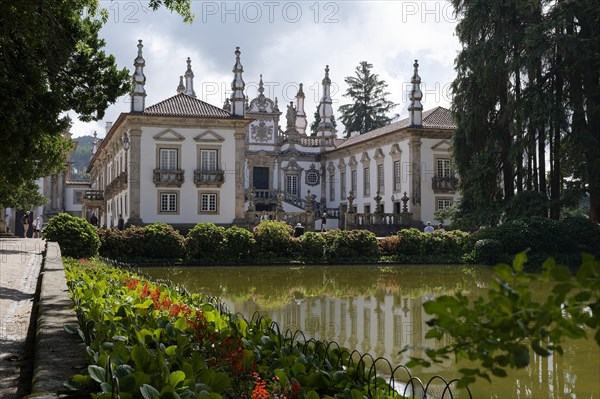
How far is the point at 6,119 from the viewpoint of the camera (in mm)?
9133

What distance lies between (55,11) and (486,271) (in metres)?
13.3

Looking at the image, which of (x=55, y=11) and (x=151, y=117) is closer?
(x=55, y=11)

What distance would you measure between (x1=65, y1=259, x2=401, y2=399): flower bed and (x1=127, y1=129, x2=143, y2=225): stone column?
26472mm

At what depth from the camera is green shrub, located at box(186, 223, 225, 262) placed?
2056cm

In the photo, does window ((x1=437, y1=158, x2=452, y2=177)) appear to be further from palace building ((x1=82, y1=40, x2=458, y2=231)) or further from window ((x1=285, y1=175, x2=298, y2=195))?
window ((x1=285, y1=175, x2=298, y2=195))

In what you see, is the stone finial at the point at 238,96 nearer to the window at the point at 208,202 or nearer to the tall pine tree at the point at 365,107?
the window at the point at 208,202

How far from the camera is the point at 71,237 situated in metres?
16.6

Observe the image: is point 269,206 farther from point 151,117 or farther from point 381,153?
point 151,117

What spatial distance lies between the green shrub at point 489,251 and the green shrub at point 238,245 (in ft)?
23.6

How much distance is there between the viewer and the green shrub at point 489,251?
20.2 meters

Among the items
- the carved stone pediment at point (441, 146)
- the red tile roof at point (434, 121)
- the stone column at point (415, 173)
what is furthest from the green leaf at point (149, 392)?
the carved stone pediment at point (441, 146)

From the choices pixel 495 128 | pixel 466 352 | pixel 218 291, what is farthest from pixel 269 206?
pixel 466 352

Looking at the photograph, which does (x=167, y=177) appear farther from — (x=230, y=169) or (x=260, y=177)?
(x=260, y=177)

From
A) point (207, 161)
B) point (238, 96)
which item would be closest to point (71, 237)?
point (207, 161)
